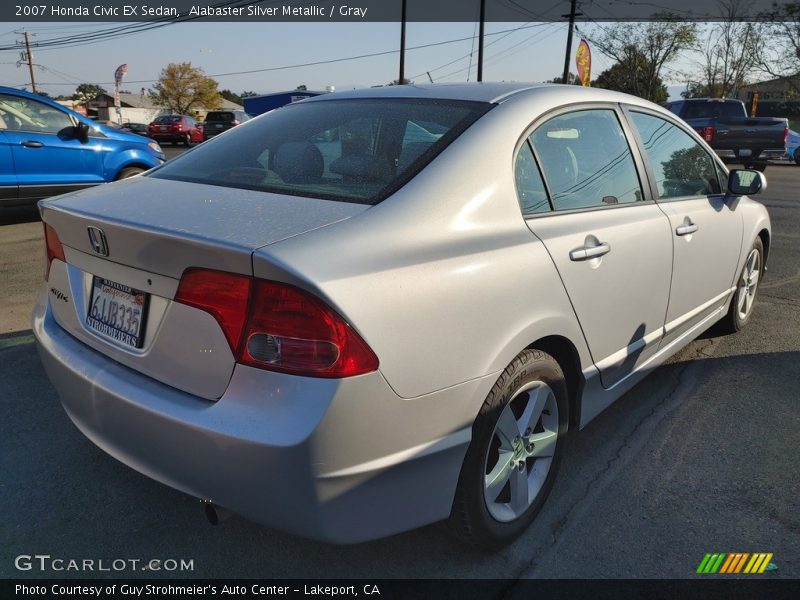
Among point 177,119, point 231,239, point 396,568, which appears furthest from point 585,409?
point 177,119

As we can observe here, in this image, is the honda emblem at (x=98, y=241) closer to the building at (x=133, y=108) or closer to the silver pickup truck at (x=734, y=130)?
the silver pickup truck at (x=734, y=130)

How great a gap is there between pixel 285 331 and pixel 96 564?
1221 millimetres

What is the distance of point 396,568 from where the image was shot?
86.3 inches

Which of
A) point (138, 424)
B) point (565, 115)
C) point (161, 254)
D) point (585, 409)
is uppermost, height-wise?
point (565, 115)

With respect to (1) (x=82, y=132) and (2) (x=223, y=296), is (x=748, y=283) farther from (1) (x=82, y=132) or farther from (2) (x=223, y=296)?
(1) (x=82, y=132)

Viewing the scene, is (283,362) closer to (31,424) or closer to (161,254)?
(161,254)

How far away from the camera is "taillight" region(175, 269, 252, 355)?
1.68m

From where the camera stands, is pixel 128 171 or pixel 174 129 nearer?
pixel 128 171

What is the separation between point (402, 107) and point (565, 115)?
2.24ft

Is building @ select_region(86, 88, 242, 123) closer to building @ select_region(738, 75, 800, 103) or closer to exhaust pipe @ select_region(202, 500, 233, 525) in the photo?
building @ select_region(738, 75, 800, 103)

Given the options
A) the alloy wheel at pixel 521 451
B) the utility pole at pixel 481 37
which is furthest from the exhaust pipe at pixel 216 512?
the utility pole at pixel 481 37

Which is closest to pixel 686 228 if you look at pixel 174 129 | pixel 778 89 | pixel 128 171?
pixel 128 171

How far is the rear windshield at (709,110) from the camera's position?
1730cm

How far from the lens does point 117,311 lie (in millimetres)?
2012
